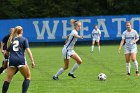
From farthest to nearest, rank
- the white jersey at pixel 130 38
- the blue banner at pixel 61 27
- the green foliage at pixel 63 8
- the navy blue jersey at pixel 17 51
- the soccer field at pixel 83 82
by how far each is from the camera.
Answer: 1. the green foliage at pixel 63 8
2. the blue banner at pixel 61 27
3. the white jersey at pixel 130 38
4. the soccer field at pixel 83 82
5. the navy blue jersey at pixel 17 51

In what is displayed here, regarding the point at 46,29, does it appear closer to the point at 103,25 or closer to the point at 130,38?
the point at 103,25

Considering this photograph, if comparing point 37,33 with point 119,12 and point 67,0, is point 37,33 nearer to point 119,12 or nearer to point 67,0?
point 67,0

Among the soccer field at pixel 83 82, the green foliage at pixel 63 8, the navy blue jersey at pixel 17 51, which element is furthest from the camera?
the green foliage at pixel 63 8

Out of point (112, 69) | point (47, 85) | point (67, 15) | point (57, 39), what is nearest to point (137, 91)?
point (47, 85)

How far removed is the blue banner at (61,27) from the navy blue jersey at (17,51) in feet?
99.8

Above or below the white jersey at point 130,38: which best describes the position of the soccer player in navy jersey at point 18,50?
above

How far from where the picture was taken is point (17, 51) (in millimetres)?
12930

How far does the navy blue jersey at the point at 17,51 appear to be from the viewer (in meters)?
12.9

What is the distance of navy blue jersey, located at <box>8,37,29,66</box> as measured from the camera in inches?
508

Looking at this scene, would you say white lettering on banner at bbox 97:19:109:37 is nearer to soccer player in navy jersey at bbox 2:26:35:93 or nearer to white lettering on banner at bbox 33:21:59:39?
white lettering on banner at bbox 33:21:59:39

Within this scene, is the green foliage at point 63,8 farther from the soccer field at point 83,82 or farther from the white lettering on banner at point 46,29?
the soccer field at point 83,82

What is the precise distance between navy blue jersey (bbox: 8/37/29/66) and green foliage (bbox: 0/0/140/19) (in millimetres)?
35530

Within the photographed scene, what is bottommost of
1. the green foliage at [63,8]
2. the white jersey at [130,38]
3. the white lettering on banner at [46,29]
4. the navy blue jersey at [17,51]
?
the white lettering on banner at [46,29]

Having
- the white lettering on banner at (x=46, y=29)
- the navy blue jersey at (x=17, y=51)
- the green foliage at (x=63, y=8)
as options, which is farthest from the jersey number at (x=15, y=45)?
the green foliage at (x=63, y=8)
